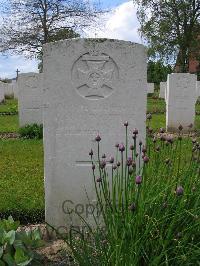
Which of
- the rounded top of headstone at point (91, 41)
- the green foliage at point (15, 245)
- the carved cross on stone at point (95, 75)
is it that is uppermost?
the rounded top of headstone at point (91, 41)

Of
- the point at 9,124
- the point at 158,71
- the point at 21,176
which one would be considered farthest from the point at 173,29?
the point at 21,176

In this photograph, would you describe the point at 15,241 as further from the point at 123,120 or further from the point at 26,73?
the point at 26,73

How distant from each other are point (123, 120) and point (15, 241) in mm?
1569

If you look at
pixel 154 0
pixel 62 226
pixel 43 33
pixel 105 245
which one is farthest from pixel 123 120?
pixel 154 0

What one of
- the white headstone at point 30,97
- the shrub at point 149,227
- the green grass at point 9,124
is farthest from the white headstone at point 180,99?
the shrub at point 149,227

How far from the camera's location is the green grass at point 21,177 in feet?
17.4

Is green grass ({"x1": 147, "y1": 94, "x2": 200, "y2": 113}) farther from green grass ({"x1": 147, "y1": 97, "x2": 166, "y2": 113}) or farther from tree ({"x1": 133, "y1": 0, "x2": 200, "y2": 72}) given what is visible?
tree ({"x1": 133, "y1": 0, "x2": 200, "y2": 72})

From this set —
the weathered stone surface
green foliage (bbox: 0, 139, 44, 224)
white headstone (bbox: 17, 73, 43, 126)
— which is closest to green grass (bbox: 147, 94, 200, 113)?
white headstone (bbox: 17, 73, 43, 126)

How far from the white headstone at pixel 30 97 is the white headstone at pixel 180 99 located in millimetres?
3377

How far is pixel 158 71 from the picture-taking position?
3675 centimetres

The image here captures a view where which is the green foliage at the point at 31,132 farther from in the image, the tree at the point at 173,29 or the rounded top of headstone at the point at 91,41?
the tree at the point at 173,29

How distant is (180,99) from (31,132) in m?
4.04

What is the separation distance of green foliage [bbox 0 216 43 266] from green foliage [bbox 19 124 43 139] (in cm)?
821

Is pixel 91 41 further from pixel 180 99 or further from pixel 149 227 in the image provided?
pixel 180 99
